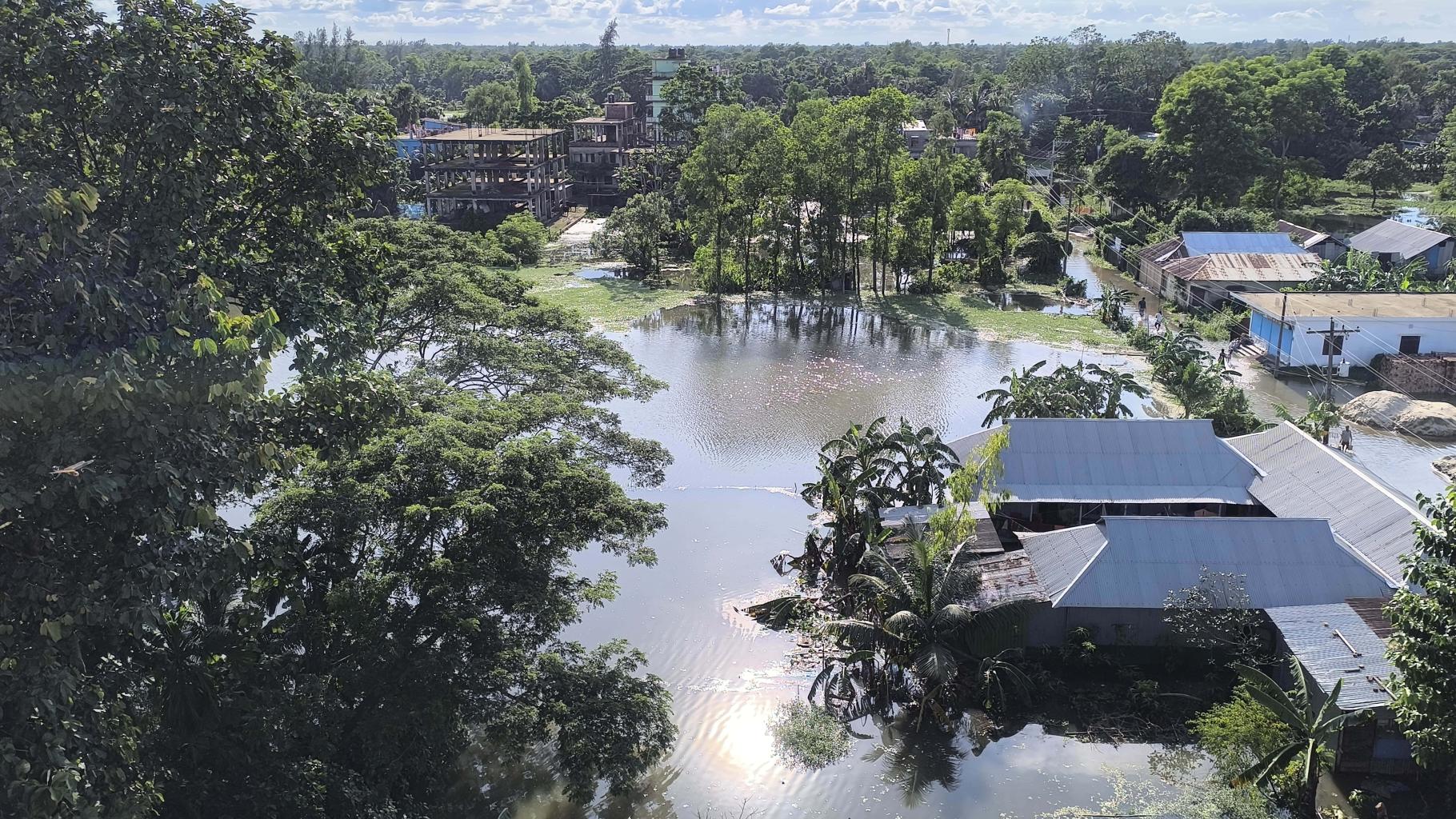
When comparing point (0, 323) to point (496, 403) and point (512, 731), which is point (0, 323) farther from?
point (496, 403)

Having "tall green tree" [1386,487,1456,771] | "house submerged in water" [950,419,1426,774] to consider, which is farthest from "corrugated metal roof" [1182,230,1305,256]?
"tall green tree" [1386,487,1456,771]

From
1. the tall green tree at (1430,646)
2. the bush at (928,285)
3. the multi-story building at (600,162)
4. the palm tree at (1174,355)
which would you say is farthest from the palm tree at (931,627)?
the multi-story building at (600,162)

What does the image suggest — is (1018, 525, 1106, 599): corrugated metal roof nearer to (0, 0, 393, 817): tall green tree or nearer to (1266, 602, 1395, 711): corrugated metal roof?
(1266, 602, 1395, 711): corrugated metal roof

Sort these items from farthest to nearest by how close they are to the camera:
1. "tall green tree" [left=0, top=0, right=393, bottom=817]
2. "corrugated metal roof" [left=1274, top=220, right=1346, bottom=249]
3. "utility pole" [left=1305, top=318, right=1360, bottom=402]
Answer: "corrugated metal roof" [left=1274, top=220, right=1346, bottom=249] → "utility pole" [left=1305, top=318, right=1360, bottom=402] → "tall green tree" [left=0, top=0, right=393, bottom=817]

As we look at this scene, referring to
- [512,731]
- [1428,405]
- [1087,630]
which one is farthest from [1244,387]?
[512,731]

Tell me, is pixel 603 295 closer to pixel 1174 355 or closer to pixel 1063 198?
pixel 1174 355
